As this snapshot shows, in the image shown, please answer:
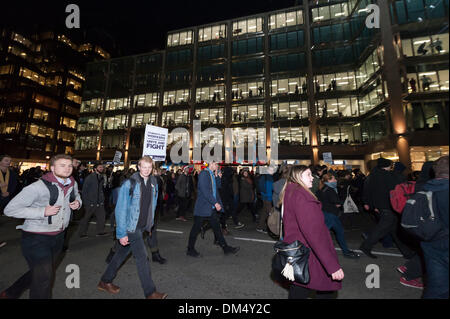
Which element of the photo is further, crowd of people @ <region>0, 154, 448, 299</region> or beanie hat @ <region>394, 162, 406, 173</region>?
beanie hat @ <region>394, 162, 406, 173</region>

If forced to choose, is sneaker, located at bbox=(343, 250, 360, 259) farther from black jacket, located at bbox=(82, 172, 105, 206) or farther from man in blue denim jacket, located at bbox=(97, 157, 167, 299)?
black jacket, located at bbox=(82, 172, 105, 206)

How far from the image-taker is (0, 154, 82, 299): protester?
231 centimetres

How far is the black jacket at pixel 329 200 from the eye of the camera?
4.54m

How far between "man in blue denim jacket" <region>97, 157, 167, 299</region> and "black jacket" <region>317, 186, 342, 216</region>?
11.9 feet

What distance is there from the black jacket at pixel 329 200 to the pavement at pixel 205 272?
96cm

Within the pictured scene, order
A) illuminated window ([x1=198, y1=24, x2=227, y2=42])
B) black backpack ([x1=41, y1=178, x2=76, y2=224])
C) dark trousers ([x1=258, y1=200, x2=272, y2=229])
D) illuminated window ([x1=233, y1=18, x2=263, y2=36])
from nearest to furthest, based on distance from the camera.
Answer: black backpack ([x1=41, y1=178, x2=76, y2=224])
dark trousers ([x1=258, y1=200, x2=272, y2=229])
illuminated window ([x1=233, y1=18, x2=263, y2=36])
illuminated window ([x1=198, y1=24, x2=227, y2=42])

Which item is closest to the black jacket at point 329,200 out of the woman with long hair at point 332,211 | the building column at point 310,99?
the woman with long hair at point 332,211

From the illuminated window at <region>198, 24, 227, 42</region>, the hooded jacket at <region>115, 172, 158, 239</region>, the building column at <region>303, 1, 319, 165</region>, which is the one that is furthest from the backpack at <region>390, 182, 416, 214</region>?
the illuminated window at <region>198, 24, 227, 42</region>

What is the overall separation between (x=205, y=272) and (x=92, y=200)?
160 inches

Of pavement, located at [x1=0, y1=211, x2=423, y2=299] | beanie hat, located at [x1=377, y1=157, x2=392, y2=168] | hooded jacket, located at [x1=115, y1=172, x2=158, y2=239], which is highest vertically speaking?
beanie hat, located at [x1=377, y1=157, x2=392, y2=168]

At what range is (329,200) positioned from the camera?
4590 millimetres
